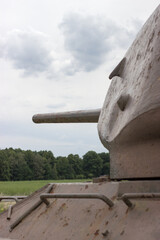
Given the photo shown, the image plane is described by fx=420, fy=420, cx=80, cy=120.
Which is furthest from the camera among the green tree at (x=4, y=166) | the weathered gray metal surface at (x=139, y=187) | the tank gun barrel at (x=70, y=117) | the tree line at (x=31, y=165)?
the green tree at (x=4, y=166)

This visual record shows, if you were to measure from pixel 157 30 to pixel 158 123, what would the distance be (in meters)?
1.02

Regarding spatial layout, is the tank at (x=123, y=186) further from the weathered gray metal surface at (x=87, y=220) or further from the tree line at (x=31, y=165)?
the tree line at (x=31, y=165)

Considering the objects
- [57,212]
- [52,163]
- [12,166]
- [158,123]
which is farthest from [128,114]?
[12,166]

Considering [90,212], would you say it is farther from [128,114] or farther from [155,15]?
[155,15]

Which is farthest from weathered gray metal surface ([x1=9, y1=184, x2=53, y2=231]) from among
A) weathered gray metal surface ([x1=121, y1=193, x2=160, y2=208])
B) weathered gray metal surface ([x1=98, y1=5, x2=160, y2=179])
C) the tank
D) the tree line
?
the tree line

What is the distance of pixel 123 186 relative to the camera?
3.76m

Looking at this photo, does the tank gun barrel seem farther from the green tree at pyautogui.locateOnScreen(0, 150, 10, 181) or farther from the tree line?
the green tree at pyautogui.locateOnScreen(0, 150, 10, 181)

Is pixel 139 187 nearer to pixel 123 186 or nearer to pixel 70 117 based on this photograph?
pixel 123 186

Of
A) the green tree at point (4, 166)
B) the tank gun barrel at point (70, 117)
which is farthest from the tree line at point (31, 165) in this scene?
the tank gun barrel at point (70, 117)

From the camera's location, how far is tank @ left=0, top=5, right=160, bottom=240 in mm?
3375

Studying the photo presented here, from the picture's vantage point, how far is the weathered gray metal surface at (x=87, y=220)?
320 centimetres

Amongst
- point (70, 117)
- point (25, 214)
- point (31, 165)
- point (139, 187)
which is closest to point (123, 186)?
point (139, 187)

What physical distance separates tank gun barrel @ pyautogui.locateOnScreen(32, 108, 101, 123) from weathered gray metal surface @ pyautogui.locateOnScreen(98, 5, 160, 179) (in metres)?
1.06

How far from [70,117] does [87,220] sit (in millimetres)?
2639
